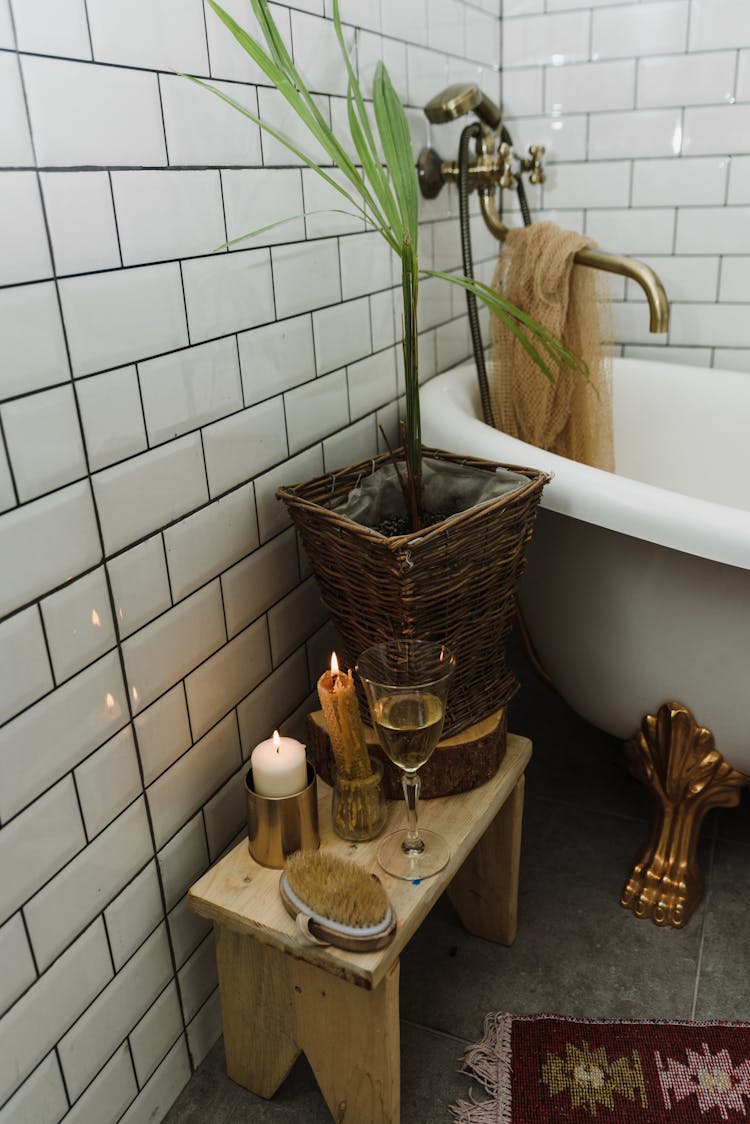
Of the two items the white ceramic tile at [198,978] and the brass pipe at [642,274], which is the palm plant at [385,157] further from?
the white ceramic tile at [198,978]

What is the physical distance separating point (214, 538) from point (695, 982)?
964 millimetres

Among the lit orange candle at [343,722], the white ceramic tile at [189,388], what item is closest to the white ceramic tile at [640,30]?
the white ceramic tile at [189,388]

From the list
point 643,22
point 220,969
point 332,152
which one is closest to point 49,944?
point 220,969

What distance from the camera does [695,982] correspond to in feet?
4.50

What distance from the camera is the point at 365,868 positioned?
111 centimetres

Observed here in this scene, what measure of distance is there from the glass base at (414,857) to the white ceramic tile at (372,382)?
67cm

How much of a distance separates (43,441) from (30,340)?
0.30 feet

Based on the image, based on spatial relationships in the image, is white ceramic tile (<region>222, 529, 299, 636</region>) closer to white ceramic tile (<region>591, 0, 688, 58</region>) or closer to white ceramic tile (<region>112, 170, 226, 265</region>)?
white ceramic tile (<region>112, 170, 226, 265</region>)

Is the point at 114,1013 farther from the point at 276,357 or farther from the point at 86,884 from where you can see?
the point at 276,357

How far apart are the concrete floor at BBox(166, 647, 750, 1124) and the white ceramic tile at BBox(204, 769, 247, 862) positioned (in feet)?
0.99

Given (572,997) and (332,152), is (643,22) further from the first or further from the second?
(572,997)

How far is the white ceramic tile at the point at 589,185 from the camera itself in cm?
199

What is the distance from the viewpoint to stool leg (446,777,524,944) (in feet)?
4.49

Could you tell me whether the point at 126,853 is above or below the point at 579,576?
below
